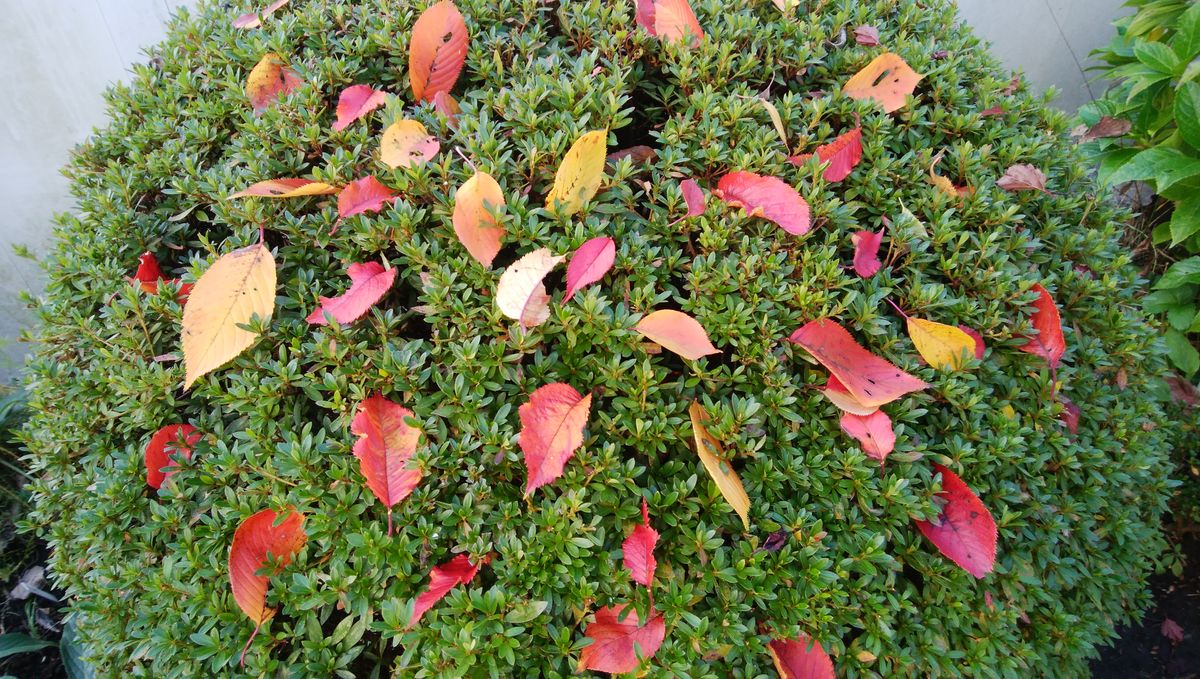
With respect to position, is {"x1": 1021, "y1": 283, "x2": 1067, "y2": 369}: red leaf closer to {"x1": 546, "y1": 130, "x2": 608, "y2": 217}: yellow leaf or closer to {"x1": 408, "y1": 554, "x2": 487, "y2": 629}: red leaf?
{"x1": 546, "y1": 130, "x2": 608, "y2": 217}: yellow leaf

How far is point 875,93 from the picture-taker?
1780 millimetres

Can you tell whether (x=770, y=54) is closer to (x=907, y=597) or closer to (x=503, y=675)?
(x=907, y=597)

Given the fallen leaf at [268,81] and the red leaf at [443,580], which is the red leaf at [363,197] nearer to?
the fallen leaf at [268,81]

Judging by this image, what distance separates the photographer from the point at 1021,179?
1.75m

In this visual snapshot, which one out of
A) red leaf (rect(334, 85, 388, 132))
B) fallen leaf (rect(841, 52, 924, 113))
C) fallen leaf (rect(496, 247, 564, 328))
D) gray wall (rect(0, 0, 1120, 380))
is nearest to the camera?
fallen leaf (rect(496, 247, 564, 328))

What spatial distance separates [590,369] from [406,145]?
62 cm

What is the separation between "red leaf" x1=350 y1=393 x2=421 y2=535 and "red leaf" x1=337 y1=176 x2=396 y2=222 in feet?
1.36

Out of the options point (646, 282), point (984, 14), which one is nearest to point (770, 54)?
point (646, 282)

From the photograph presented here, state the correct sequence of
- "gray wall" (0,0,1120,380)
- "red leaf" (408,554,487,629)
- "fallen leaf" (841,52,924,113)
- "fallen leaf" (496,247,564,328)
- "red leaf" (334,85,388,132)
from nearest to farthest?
"red leaf" (408,554,487,629) → "fallen leaf" (496,247,564,328) → "red leaf" (334,85,388,132) → "fallen leaf" (841,52,924,113) → "gray wall" (0,0,1120,380)

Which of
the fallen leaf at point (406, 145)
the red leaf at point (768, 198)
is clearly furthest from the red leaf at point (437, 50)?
the red leaf at point (768, 198)

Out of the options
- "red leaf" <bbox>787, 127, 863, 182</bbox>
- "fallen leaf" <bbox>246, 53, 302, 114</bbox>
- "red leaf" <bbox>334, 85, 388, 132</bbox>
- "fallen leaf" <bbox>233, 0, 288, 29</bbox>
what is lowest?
"red leaf" <bbox>787, 127, 863, 182</bbox>

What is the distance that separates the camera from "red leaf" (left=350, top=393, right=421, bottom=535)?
1.23m

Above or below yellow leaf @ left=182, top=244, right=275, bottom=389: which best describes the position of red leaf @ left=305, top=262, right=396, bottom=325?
below

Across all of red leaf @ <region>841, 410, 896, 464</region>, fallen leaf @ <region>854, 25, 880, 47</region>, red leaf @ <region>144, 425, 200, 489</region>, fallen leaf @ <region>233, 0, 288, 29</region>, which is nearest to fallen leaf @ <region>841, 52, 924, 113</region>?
fallen leaf @ <region>854, 25, 880, 47</region>
